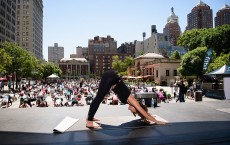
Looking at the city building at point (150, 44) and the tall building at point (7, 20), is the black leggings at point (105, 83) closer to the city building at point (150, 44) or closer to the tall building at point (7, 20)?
the tall building at point (7, 20)

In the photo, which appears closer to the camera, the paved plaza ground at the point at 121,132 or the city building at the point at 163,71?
the paved plaza ground at the point at 121,132

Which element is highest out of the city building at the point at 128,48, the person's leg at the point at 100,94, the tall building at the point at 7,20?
the city building at the point at 128,48

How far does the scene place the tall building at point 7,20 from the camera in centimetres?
6901

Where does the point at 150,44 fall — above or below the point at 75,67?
above

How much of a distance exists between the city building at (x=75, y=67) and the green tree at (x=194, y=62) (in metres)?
123

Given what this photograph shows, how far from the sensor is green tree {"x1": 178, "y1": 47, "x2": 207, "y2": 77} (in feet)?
133

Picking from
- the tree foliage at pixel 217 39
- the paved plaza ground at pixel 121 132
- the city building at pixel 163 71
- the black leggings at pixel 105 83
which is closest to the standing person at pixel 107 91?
the black leggings at pixel 105 83

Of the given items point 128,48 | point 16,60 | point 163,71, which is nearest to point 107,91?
point 16,60

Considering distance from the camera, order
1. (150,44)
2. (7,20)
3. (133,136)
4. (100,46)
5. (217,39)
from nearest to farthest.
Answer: (133,136) → (217,39) → (7,20) → (150,44) → (100,46)

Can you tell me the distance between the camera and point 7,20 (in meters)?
74.1

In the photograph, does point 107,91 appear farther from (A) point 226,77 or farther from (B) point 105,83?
(A) point 226,77

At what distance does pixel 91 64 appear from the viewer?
18375 cm

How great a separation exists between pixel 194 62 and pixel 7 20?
60277mm

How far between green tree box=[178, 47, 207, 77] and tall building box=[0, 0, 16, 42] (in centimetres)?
5382
